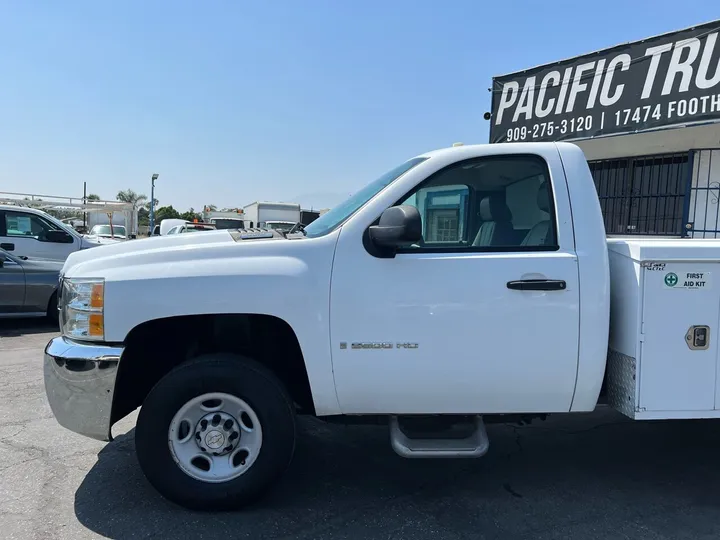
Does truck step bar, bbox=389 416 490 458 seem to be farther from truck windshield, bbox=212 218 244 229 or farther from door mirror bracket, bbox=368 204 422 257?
truck windshield, bbox=212 218 244 229

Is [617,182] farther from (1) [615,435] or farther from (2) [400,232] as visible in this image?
(2) [400,232]

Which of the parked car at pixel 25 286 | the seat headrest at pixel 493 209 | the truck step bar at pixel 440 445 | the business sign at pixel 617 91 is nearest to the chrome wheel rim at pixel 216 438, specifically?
the truck step bar at pixel 440 445

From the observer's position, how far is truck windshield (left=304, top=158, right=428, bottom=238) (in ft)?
10.5

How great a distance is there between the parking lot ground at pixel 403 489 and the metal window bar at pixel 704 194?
4.91m

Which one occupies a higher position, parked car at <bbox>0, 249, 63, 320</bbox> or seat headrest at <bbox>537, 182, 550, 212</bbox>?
seat headrest at <bbox>537, 182, 550, 212</bbox>

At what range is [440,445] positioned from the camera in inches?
122

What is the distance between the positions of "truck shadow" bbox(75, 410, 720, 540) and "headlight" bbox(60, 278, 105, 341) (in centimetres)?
102

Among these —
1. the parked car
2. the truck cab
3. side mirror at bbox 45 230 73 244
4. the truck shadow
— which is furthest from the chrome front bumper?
side mirror at bbox 45 230 73 244

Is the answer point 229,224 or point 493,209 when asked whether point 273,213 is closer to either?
point 229,224

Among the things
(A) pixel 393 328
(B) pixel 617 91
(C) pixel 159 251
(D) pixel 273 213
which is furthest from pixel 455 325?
(D) pixel 273 213

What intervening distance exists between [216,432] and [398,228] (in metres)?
1.52

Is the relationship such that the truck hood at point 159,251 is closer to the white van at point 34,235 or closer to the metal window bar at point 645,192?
the white van at point 34,235

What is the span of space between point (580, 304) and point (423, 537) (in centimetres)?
149

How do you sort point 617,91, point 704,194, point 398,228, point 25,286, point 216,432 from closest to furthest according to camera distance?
point 398,228, point 216,432, point 25,286, point 617,91, point 704,194
